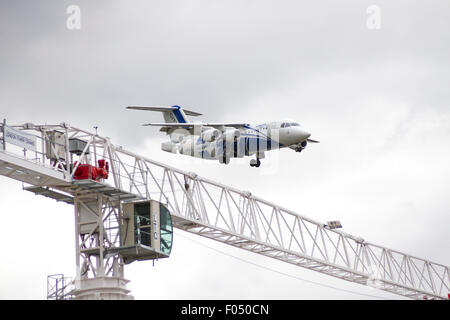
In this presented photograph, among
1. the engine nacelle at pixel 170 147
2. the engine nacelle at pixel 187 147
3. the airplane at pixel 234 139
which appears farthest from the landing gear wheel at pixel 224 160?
the engine nacelle at pixel 170 147

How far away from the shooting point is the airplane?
8538 cm

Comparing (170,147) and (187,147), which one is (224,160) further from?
(170,147)

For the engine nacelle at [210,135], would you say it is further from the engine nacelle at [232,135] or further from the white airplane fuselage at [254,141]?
the engine nacelle at [232,135]

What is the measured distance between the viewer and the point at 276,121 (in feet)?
284

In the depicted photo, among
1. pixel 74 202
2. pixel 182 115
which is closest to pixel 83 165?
pixel 74 202

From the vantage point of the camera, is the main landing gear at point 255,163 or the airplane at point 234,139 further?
the main landing gear at point 255,163

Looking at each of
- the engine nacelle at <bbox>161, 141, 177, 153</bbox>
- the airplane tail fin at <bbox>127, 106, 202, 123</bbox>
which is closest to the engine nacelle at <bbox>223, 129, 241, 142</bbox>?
the engine nacelle at <bbox>161, 141, 177, 153</bbox>

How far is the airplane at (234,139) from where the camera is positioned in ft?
280

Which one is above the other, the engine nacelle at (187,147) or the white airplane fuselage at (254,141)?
the engine nacelle at (187,147)

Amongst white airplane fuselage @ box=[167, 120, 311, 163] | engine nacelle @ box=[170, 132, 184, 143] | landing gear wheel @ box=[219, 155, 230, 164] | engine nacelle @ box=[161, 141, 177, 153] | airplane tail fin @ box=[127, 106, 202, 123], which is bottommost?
landing gear wheel @ box=[219, 155, 230, 164]

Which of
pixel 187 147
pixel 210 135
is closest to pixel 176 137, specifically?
pixel 187 147

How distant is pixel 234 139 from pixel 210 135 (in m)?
2.18

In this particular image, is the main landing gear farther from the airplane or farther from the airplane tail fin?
the airplane tail fin

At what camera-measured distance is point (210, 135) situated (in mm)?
88250
